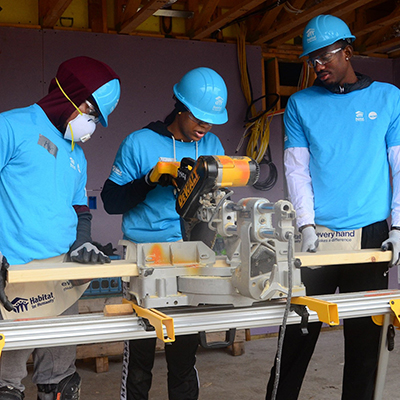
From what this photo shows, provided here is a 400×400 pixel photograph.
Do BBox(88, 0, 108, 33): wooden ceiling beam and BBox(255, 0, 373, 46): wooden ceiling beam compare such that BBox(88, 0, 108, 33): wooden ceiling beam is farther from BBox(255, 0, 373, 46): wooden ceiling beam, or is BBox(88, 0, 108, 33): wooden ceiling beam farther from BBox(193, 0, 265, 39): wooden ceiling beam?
BBox(255, 0, 373, 46): wooden ceiling beam

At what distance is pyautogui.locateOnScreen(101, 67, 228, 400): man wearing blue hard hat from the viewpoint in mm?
2129

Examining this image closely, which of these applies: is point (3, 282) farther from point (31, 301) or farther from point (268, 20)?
point (268, 20)

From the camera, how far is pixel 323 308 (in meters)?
1.41

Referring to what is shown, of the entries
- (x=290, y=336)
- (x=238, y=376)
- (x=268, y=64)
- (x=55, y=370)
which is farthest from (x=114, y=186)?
(x=268, y=64)

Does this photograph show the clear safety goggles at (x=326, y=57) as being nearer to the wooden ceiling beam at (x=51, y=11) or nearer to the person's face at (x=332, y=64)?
the person's face at (x=332, y=64)

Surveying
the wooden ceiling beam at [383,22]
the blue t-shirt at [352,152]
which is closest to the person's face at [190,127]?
the blue t-shirt at [352,152]

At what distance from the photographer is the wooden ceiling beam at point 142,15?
11.0 feet

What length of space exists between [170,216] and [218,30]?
2.62m

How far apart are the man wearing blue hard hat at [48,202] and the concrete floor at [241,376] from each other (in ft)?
4.94

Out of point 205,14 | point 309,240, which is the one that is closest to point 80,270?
point 309,240

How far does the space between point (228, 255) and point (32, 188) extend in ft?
2.23

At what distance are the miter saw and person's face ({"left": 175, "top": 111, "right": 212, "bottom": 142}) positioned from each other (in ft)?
1.88

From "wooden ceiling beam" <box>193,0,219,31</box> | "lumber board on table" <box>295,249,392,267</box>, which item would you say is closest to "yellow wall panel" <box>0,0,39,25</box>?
"wooden ceiling beam" <box>193,0,219,31</box>

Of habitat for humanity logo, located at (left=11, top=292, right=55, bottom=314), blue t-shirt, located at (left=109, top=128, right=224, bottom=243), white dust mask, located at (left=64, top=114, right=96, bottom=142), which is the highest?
white dust mask, located at (left=64, top=114, right=96, bottom=142)
